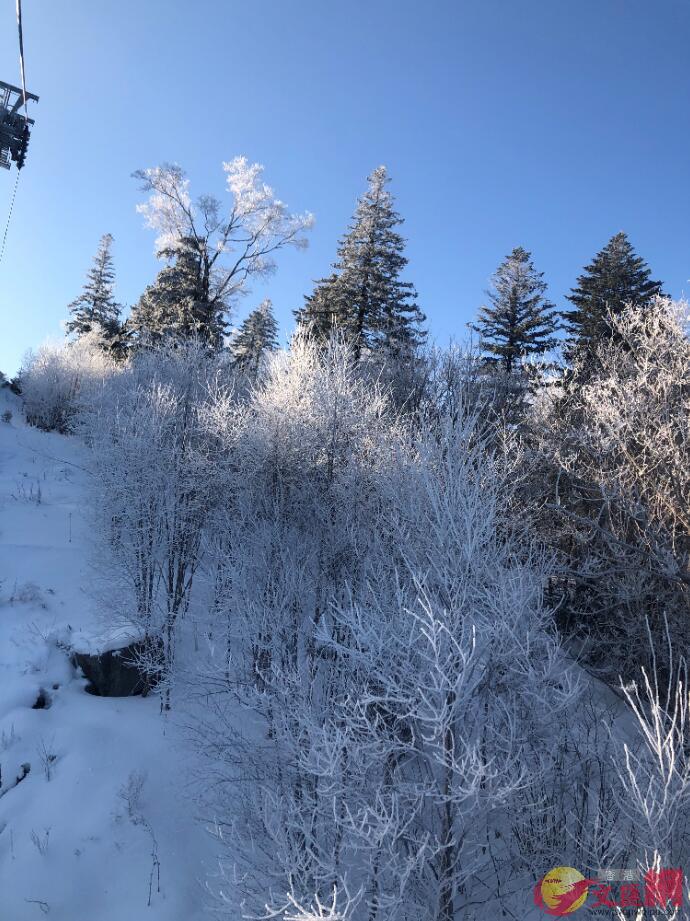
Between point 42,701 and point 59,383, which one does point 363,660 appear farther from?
point 59,383

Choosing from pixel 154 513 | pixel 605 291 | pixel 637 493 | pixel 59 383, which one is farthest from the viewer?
pixel 59 383

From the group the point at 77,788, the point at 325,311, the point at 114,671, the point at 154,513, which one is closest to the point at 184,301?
the point at 325,311

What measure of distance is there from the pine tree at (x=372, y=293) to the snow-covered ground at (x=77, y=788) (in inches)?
582

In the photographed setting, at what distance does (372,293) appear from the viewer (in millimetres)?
22000

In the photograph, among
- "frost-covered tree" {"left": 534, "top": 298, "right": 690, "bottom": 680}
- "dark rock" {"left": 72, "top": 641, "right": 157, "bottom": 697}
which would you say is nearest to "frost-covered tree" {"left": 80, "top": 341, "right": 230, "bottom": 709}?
"dark rock" {"left": 72, "top": 641, "right": 157, "bottom": 697}

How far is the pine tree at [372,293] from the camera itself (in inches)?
856

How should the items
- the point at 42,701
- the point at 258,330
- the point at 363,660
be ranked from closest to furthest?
the point at 363,660
the point at 42,701
the point at 258,330

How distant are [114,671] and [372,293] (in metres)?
17.6

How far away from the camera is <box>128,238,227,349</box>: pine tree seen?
21.2 meters

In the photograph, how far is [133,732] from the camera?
9.78m

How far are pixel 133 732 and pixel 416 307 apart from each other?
1910 cm

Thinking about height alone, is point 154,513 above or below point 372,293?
below

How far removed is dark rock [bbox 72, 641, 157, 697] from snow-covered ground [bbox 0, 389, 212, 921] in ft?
A: 0.75

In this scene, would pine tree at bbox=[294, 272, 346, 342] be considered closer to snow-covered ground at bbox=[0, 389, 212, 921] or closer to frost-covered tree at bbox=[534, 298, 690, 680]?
frost-covered tree at bbox=[534, 298, 690, 680]
